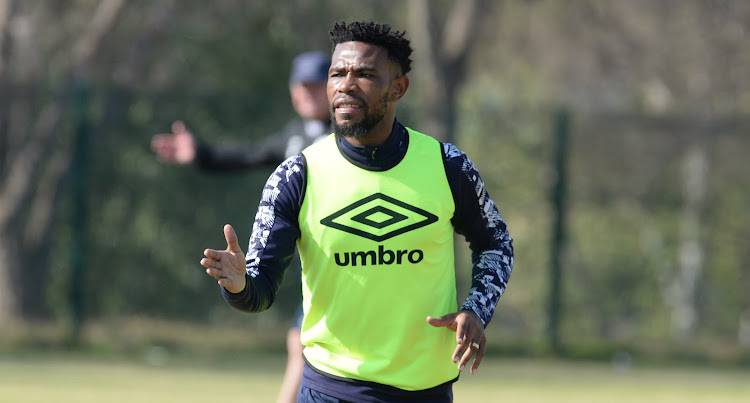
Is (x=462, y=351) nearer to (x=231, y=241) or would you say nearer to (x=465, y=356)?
(x=465, y=356)

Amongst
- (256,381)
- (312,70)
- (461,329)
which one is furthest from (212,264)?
(256,381)

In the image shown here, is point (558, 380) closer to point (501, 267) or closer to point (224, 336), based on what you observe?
point (224, 336)

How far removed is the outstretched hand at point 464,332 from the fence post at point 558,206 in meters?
8.06

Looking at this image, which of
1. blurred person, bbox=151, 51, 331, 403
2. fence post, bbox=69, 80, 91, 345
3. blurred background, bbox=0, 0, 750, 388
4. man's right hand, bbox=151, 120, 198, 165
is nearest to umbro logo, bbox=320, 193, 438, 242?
blurred person, bbox=151, 51, 331, 403

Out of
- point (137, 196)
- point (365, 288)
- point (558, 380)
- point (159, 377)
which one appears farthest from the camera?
point (137, 196)

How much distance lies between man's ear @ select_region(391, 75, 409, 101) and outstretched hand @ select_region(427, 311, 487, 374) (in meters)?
0.73

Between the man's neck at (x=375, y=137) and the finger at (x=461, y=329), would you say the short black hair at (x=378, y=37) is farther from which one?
the finger at (x=461, y=329)

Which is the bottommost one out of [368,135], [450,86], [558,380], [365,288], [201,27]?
[558,380]

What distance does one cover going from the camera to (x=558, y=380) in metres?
9.89

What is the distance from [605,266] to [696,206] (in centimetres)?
265

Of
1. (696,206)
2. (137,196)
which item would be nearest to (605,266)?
(696,206)

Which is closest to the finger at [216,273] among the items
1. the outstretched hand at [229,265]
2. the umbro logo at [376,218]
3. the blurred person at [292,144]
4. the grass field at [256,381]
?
the outstretched hand at [229,265]

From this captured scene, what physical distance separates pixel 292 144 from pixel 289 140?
0.04 m

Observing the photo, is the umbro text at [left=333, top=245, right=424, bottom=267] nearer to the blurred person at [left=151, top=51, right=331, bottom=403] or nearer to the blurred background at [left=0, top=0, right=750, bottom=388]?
the blurred person at [left=151, top=51, right=331, bottom=403]
